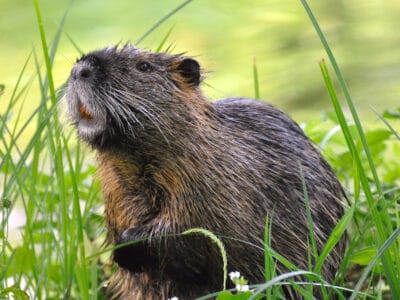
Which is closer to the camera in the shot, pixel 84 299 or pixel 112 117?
pixel 84 299

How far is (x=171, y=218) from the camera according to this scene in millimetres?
3297

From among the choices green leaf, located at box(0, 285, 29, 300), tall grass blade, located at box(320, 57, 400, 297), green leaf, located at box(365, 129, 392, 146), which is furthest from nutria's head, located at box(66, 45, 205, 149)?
green leaf, located at box(365, 129, 392, 146)

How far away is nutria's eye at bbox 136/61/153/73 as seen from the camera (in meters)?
3.39

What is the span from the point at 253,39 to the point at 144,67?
522cm

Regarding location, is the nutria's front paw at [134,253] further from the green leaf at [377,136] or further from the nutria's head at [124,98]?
the green leaf at [377,136]

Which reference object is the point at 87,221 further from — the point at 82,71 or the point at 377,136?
the point at 377,136

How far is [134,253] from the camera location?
3297mm

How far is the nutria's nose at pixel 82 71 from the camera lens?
3.24 metres

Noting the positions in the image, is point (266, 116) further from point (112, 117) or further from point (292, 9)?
point (292, 9)

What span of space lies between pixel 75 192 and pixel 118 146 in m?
0.37

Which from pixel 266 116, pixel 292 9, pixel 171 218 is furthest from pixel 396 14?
pixel 171 218

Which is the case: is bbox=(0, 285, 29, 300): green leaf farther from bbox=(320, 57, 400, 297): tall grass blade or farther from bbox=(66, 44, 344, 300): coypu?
bbox=(320, 57, 400, 297): tall grass blade

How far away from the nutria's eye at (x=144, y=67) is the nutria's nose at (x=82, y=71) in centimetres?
18

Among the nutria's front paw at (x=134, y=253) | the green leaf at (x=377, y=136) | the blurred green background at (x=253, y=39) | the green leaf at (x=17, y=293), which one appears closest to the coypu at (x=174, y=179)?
the nutria's front paw at (x=134, y=253)
